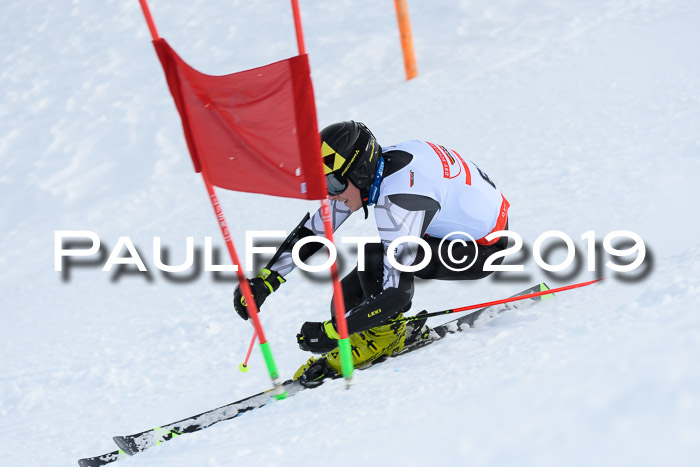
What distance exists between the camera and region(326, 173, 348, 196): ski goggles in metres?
3.39

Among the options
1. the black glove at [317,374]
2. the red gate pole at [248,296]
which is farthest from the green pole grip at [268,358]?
the black glove at [317,374]

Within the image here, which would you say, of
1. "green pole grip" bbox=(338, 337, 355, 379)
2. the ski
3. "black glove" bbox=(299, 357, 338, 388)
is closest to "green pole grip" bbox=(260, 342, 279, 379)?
the ski

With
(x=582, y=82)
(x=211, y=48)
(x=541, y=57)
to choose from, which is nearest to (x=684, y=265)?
(x=582, y=82)

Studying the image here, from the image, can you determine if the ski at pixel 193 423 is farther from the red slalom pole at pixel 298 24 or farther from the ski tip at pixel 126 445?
the red slalom pole at pixel 298 24

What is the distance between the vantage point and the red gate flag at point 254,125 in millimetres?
2961

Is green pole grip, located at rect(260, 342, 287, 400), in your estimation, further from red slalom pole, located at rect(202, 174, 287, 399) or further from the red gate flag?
the red gate flag

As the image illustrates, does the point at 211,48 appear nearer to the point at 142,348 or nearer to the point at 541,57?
the point at 541,57

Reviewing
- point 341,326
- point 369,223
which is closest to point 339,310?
point 341,326

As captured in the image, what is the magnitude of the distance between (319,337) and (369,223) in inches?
114

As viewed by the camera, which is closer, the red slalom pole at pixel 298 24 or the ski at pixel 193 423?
the red slalom pole at pixel 298 24

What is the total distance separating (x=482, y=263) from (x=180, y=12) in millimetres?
10066

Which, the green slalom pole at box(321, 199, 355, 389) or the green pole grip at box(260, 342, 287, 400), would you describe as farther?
the green pole grip at box(260, 342, 287, 400)

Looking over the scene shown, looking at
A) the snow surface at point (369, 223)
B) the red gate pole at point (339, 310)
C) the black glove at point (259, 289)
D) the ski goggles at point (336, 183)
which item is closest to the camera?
the snow surface at point (369, 223)

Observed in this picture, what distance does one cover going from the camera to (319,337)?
3.37 meters
